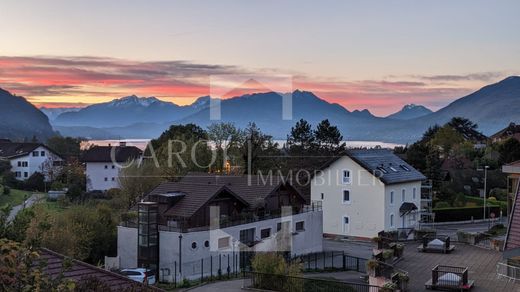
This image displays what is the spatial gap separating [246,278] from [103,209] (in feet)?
43.1

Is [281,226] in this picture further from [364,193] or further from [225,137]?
[225,137]

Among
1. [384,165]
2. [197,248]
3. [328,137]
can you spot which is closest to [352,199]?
[384,165]

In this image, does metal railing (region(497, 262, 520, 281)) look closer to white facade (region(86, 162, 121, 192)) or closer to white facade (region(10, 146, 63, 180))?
white facade (region(86, 162, 121, 192))

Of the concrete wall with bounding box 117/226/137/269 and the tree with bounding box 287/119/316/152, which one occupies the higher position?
the tree with bounding box 287/119/316/152

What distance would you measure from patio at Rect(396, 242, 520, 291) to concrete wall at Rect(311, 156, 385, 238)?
8.49 m

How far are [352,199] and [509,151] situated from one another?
44.5 meters

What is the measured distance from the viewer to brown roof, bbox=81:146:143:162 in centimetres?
7956

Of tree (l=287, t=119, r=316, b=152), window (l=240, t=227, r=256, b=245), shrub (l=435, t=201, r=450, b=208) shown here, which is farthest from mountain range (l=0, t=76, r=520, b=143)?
Result: window (l=240, t=227, r=256, b=245)

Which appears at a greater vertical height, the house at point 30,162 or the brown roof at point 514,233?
the house at point 30,162

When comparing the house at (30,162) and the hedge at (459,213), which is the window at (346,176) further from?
the house at (30,162)

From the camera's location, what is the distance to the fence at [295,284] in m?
22.6

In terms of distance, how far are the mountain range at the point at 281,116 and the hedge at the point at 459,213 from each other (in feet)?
65.9

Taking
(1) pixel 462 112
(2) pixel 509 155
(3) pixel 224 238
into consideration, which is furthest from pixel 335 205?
(1) pixel 462 112

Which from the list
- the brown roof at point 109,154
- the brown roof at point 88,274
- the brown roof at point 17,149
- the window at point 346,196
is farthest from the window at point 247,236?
the brown roof at point 17,149
